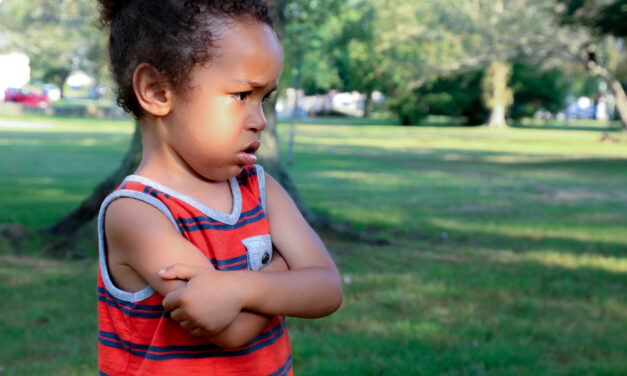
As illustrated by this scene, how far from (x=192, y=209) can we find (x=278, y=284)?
26 centimetres

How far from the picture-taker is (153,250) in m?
1.56

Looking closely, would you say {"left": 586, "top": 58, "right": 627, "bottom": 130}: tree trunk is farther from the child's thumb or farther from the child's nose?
the child's thumb

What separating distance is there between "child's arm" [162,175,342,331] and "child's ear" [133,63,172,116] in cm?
35

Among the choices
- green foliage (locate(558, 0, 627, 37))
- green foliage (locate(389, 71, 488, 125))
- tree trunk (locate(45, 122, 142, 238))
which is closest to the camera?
tree trunk (locate(45, 122, 142, 238))

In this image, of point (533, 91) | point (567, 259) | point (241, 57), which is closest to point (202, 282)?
point (241, 57)

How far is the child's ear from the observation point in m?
1.66

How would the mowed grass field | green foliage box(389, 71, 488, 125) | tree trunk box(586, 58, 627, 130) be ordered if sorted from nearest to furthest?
the mowed grass field, tree trunk box(586, 58, 627, 130), green foliage box(389, 71, 488, 125)

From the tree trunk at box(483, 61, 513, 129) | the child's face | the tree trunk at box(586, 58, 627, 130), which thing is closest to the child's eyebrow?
the child's face

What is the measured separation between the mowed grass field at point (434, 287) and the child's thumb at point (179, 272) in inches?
107

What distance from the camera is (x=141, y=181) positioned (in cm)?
170

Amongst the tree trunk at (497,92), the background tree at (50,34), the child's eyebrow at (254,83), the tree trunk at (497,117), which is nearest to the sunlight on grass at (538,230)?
the child's eyebrow at (254,83)

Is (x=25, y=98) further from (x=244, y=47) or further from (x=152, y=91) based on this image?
(x=244, y=47)

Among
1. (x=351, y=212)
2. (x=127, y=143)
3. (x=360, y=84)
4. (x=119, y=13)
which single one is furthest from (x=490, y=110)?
(x=119, y=13)

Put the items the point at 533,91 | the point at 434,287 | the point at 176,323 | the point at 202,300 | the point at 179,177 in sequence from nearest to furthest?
the point at 202,300
the point at 176,323
the point at 179,177
the point at 434,287
the point at 533,91
